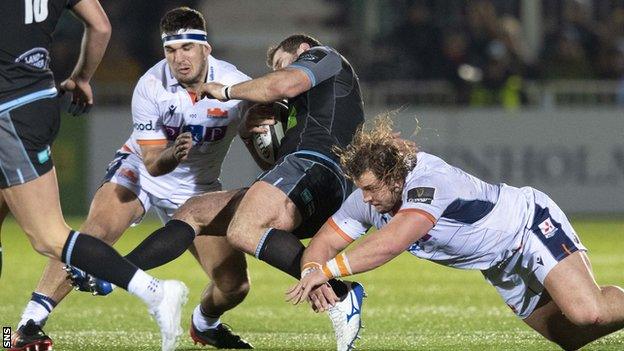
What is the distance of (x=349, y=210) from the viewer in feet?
24.4

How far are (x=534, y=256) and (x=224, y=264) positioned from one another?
82.2 inches

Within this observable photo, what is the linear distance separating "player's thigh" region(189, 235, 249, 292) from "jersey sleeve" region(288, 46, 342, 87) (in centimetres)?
132

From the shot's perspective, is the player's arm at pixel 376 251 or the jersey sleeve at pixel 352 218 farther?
the jersey sleeve at pixel 352 218

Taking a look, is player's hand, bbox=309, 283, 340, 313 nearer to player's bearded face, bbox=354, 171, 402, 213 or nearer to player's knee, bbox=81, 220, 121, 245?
player's bearded face, bbox=354, 171, 402, 213

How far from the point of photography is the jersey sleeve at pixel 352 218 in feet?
24.3

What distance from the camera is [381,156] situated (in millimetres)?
7012

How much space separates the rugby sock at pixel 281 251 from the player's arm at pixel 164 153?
680 mm

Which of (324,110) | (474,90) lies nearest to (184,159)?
(324,110)

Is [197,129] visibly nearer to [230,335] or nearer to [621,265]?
[230,335]

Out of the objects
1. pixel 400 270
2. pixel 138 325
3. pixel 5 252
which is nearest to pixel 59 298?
pixel 138 325

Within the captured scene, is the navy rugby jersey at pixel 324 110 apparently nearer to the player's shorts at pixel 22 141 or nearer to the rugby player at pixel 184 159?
the rugby player at pixel 184 159

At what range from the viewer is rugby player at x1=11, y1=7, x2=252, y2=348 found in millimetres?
8297
